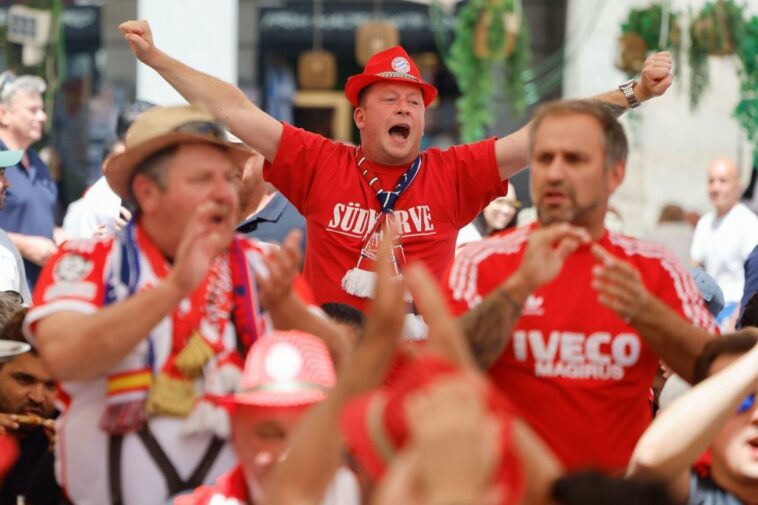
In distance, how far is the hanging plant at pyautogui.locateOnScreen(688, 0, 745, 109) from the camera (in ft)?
43.0

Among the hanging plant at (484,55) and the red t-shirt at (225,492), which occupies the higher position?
the hanging plant at (484,55)

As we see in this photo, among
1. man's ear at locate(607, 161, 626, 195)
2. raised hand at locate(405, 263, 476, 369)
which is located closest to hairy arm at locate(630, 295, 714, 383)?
man's ear at locate(607, 161, 626, 195)

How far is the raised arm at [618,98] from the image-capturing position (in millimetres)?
6258

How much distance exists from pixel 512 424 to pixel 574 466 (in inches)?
48.2

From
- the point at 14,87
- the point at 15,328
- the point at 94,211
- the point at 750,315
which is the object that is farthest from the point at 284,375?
the point at 14,87

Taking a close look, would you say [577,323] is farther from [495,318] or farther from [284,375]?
[284,375]

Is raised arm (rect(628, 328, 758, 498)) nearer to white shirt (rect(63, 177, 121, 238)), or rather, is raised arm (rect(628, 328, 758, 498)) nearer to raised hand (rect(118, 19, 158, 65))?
raised hand (rect(118, 19, 158, 65))

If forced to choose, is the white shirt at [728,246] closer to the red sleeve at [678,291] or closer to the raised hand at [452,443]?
the red sleeve at [678,291]

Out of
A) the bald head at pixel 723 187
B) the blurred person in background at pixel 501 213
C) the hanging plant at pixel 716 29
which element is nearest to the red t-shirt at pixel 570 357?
the blurred person in background at pixel 501 213

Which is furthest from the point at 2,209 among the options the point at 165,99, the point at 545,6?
the point at 545,6

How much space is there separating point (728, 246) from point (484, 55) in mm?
4122

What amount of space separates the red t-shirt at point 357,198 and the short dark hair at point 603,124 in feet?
6.09

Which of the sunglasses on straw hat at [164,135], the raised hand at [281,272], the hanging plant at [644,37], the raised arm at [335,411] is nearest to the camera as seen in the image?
the raised arm at [335,411]

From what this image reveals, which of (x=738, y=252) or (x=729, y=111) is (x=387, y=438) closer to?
(x=738, y=252)
